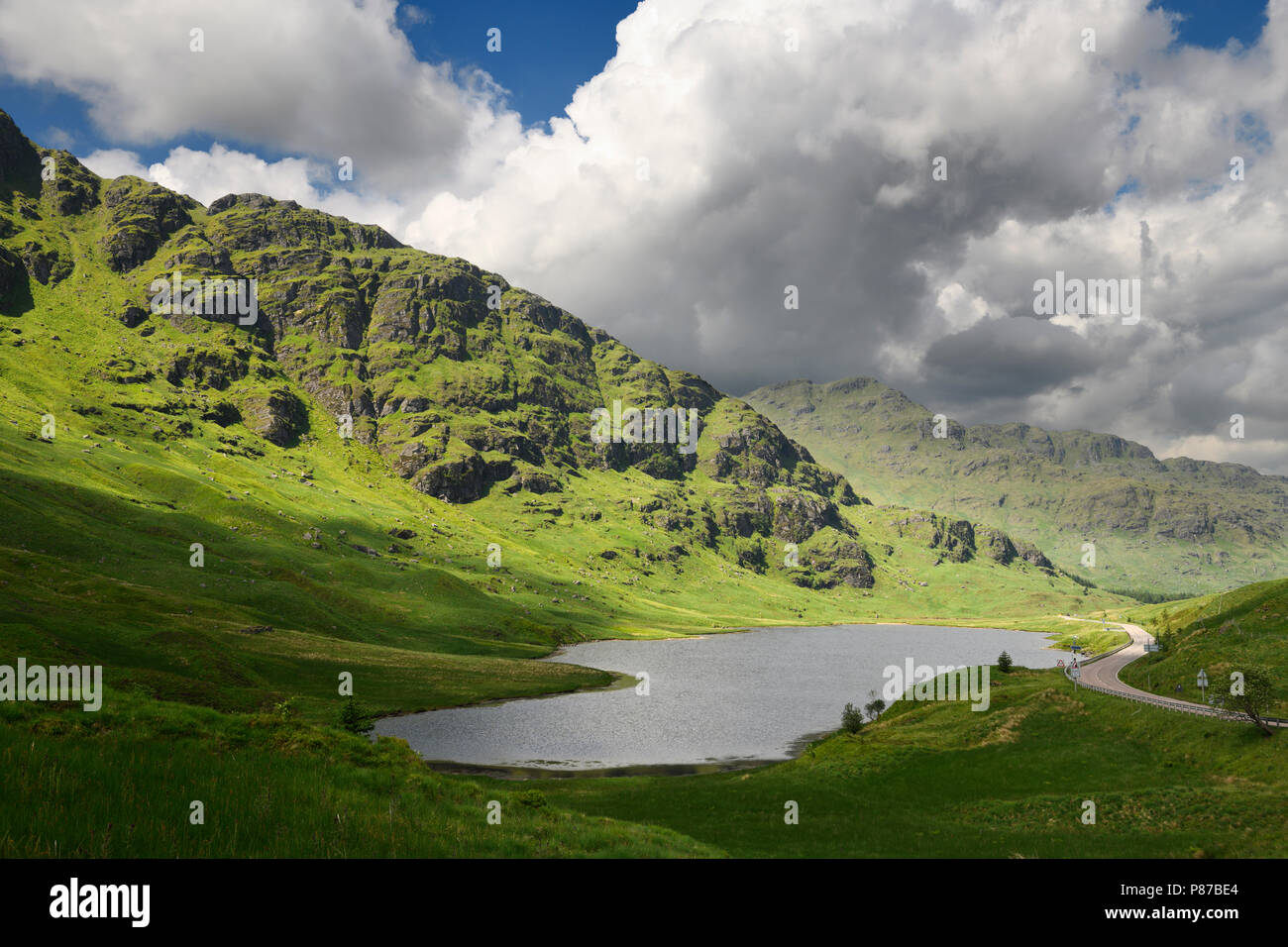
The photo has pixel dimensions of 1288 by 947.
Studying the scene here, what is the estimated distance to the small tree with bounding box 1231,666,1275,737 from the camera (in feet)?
173

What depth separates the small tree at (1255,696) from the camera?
173ft

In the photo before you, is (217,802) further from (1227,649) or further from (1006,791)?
(1227,649)

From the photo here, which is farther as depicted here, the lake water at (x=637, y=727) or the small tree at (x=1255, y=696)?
the lake water at (x=637, y=727)

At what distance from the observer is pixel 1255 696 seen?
52750 mm

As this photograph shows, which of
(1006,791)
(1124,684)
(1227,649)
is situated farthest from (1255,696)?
(1124,684)

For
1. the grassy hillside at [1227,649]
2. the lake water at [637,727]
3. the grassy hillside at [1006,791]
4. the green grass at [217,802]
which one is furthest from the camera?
the lake water at [637,727]

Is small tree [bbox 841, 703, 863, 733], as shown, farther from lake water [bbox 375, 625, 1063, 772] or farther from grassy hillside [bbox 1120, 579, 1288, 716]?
grassy hillside [bbox 1120, 579, 1288, 716]

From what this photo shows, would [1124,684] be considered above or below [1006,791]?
below

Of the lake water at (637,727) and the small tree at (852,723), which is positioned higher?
the small tree at (852,723)

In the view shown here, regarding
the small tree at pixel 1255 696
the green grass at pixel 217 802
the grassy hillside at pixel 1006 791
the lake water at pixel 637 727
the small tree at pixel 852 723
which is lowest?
the lake water at pixel 637 727

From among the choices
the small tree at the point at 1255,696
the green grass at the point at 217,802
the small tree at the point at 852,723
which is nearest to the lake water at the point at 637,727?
the small tree at the point at 852,723

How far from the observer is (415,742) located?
94.2m

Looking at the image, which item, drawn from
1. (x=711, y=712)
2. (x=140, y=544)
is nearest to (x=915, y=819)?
(x=711, y=712)

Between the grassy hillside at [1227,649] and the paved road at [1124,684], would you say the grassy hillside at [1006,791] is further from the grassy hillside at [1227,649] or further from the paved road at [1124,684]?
the grassy hillside at [1227,649]
